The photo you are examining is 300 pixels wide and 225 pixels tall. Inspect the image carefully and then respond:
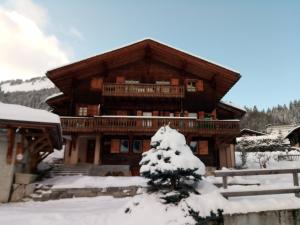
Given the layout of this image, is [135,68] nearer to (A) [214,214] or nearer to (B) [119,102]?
(B) [119,102]

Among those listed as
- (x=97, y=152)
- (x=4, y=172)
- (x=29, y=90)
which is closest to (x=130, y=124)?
(x=97, y=152)

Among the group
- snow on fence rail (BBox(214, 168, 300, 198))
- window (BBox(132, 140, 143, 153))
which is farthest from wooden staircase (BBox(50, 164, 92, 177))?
snow on fence rail (BBox(214, 168, 300, 198))

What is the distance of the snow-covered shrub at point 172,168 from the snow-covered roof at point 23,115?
6909 millimetres

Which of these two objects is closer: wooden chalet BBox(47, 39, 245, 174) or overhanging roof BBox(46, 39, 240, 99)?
wooden chalet BBox(47, 39, 245, 174)

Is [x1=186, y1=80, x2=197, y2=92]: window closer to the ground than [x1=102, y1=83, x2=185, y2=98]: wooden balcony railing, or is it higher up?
higher up

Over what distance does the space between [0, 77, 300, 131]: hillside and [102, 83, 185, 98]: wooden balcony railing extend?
1387 inches

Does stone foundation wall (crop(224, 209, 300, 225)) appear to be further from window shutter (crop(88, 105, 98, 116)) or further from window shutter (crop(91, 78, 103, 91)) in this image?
window shutter (crop(91, 78, 103, 91))

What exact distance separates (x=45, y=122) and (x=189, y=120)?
11.4 m

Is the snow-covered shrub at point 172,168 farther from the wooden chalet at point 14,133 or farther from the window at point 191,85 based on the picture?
the window at point 191,85

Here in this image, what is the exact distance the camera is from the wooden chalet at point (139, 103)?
21844mm

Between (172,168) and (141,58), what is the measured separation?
1844 centimetres

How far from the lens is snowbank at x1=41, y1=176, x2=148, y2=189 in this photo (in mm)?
14906

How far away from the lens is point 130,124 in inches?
856

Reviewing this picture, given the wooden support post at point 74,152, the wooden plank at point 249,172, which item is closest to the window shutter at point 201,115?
the wooden support post at point 74,152
